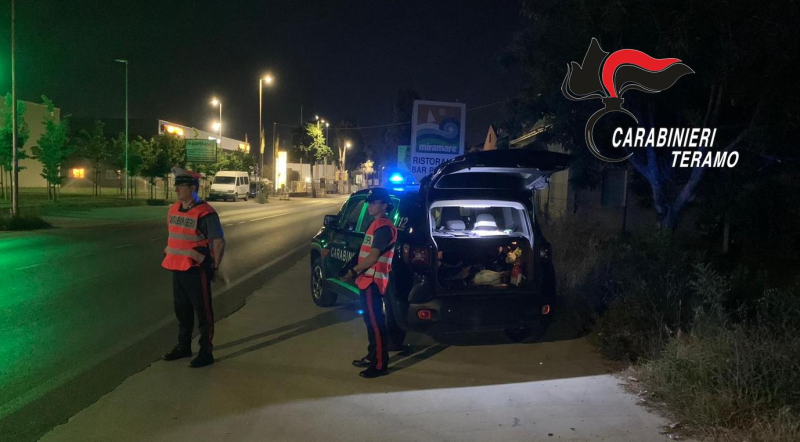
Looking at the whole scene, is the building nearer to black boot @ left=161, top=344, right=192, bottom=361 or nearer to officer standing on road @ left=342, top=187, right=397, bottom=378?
black boot @ left=161, top=344, right=192, bottom=361

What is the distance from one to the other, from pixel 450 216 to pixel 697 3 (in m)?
5.14

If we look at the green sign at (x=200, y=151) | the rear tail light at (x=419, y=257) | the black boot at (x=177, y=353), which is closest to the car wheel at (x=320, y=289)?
the black boot at (x=177, y=353)

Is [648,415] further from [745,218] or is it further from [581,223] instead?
[581,223]

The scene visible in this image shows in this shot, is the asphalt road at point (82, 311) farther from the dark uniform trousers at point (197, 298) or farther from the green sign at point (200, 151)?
the green sign at point (200, 151)

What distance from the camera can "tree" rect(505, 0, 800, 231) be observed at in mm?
9023

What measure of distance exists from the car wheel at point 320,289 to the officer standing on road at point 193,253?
2943 mm

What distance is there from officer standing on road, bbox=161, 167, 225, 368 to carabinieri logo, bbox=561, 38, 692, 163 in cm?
779

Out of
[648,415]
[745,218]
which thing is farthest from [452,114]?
[648,415]

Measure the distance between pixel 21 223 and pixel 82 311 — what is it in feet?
50.2

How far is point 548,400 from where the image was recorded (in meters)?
5.23

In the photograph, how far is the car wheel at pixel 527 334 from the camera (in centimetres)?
687

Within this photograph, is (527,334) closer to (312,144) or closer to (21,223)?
(21,223)

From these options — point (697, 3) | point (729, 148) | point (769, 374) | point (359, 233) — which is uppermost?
point (697, 3)

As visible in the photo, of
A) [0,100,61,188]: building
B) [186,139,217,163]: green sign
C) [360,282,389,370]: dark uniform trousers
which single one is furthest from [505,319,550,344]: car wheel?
[0,100,61,188]: building
